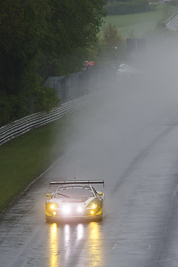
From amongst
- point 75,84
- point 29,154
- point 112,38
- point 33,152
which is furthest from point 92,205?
point 112,38

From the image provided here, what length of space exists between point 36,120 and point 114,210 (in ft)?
86.3

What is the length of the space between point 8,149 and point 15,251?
75.9 feet

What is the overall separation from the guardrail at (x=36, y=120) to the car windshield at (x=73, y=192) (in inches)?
810

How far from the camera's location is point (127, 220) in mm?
22422

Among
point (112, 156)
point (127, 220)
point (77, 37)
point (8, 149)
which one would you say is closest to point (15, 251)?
point (127, 220)

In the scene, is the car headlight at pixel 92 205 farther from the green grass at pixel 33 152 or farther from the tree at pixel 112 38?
the tree at pixel 112 38

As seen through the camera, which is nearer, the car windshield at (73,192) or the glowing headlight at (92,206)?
the glowing headlight at (92,206)

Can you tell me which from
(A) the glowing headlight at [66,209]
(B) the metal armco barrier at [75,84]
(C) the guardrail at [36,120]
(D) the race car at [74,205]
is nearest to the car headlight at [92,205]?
(D) the race car at [74,205]

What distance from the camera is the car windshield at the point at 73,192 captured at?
2248cm

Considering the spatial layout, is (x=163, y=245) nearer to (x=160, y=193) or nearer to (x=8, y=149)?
(x=160, y=193)

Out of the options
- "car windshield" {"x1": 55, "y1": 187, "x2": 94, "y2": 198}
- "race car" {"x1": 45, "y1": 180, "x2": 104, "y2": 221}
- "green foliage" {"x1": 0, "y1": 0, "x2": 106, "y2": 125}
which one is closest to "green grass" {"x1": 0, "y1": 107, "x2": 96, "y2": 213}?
"green foliage" {"x1": 0, "y1": 0, "x2": 106, "y2": 125}

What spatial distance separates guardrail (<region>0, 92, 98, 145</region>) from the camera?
44.2m

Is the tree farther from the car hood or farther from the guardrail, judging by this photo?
the car hood

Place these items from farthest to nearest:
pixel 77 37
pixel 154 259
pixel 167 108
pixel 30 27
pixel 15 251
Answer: pixel 167 108, pixel 77 37, pixel 30 27, pixel 15 251, pixel 154 259
